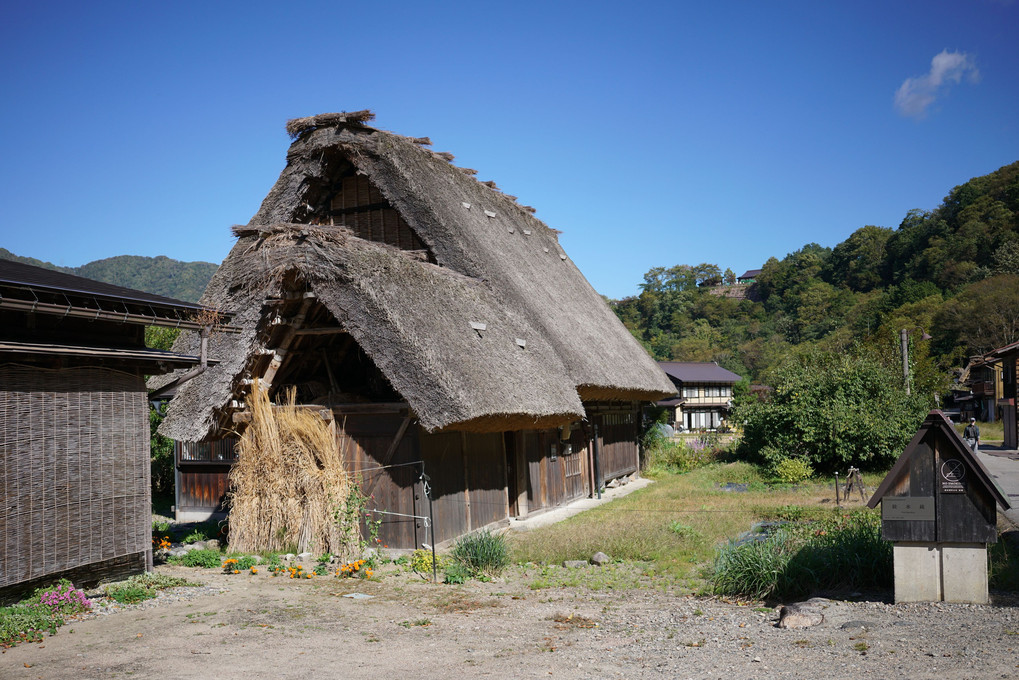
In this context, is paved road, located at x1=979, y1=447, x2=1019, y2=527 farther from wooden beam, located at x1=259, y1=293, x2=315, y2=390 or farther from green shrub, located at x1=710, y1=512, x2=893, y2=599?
wooden beam, located at x1=259, y1=293, x2=315, y2=390

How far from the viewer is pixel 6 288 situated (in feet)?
24.6

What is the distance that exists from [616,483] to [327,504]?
1185 centimetres

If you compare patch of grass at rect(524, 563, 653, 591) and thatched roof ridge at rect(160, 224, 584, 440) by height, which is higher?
thatched roof ridge at rect(160, 224, 584, 440)

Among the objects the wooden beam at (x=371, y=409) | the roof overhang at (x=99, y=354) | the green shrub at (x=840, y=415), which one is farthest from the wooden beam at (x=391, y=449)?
the green shrub at (x=840, y=415)

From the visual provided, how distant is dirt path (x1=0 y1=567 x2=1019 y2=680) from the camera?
5.88 metres

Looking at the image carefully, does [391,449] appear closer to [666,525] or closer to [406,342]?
[406,342]

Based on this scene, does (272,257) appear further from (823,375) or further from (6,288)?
(823,375)

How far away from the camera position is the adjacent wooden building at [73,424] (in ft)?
25.7

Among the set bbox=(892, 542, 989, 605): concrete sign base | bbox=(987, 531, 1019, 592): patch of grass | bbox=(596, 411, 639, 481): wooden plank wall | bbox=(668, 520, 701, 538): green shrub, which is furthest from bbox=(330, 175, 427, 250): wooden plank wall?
bbox=(987, 531, 1019, 592): patch of grass

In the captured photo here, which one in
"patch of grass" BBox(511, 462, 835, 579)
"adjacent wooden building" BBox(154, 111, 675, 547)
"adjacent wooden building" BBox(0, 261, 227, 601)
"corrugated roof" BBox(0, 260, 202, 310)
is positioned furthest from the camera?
"adjacent wooden building" BBox(154, 111, 675, 547)

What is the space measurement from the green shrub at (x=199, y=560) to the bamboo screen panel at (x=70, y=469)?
4.97 feet

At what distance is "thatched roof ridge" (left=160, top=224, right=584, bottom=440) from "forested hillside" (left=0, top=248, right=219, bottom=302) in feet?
236

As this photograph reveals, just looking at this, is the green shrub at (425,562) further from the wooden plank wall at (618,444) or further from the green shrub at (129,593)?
the wooden plank wall at (618,444)

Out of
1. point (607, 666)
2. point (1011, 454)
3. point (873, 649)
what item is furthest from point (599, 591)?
point (1011, 454)
